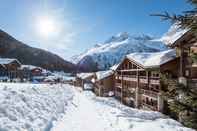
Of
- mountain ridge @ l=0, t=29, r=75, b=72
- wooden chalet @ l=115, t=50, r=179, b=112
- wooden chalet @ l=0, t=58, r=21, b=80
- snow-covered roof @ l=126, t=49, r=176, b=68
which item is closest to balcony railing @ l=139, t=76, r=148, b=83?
wooden chalet @ l=115, t=50, r=179, b=112

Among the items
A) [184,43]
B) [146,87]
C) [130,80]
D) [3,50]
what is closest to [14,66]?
[130,80]

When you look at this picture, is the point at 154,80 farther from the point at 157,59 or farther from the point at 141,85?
the point at 141,85

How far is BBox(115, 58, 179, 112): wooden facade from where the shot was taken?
77.3ft

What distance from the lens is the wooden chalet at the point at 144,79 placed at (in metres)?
23.4

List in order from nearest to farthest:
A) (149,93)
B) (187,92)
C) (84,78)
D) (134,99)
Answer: (187,92) → (149,93) → (134,99) → (84,78)

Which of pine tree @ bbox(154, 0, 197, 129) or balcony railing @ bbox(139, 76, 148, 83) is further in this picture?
balcony railing @ bbox(139, 76, 148, 83)

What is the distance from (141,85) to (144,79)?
2054mm

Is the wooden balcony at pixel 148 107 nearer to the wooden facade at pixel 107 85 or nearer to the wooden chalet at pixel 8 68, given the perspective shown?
the wooden facade at pixel 107 85

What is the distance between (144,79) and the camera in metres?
28.6

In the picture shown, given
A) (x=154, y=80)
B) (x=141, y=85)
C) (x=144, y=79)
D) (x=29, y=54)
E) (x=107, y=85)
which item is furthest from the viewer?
(x=29, y=54)

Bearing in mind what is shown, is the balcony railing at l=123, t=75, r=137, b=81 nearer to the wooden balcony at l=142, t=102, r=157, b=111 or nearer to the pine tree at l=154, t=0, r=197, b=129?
the wooden balcony at l=142, t=102, r=157, b=111

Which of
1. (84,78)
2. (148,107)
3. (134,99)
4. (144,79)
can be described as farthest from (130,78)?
(84,78)

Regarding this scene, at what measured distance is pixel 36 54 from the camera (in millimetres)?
159375

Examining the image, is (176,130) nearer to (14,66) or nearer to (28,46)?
(14,66)
